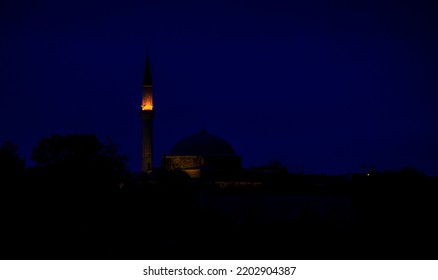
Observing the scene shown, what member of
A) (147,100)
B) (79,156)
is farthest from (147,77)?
(79,156)

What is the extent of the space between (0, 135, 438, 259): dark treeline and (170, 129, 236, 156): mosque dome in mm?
21993

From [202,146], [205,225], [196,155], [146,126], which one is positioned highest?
[146,126]

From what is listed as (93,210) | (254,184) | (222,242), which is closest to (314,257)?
(222,242)

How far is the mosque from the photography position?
69688mm

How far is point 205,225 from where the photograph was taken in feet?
101

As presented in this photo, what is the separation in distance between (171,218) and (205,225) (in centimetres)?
177

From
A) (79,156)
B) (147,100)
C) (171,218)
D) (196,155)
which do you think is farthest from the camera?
(147,100)

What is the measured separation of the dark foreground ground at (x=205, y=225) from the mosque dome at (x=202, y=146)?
86.8ft

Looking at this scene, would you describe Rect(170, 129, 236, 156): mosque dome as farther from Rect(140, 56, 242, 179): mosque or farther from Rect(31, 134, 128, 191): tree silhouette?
Rect(31, 134, 128, 191): tree silhouette

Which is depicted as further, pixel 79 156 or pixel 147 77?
pixel 147 77

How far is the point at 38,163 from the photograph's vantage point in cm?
4369

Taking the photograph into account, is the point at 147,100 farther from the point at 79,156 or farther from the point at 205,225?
the point at 205,225

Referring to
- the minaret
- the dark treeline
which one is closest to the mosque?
the minaret

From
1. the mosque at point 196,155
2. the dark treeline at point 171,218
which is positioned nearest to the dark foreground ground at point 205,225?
the dark treeline at point 171,218
